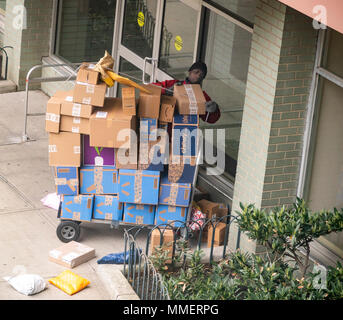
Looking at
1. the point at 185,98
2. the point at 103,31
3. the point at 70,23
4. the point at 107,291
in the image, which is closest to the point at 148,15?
the point at 103,31

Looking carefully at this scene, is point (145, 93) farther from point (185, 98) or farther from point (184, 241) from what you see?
point (184, 241)

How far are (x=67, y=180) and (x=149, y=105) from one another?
1272mm

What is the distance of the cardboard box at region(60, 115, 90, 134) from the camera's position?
8.01 meters

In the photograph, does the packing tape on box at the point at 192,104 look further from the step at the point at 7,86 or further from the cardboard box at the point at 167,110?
the step at the point at 7,86

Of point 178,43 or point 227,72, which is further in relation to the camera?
point 178,43

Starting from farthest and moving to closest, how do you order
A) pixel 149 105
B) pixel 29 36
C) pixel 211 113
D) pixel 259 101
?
pixel 29 36 < pixel 211 113 < pixel 149 105 < pixel 259 101

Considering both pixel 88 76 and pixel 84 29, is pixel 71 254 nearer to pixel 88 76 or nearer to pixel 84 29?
pixel 88 76

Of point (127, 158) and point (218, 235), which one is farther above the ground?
point (127, 158)

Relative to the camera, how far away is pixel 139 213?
845cm


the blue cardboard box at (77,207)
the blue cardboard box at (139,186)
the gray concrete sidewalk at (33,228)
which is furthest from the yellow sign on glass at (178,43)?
the blue cardboard box at (77,207)

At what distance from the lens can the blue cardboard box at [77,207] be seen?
329 inches

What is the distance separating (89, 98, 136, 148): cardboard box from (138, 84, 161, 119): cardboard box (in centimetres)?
13

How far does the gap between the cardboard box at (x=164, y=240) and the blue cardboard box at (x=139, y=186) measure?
1.23 feet

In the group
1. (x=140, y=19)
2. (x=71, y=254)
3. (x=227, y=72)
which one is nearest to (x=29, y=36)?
(x=140, y=19)
